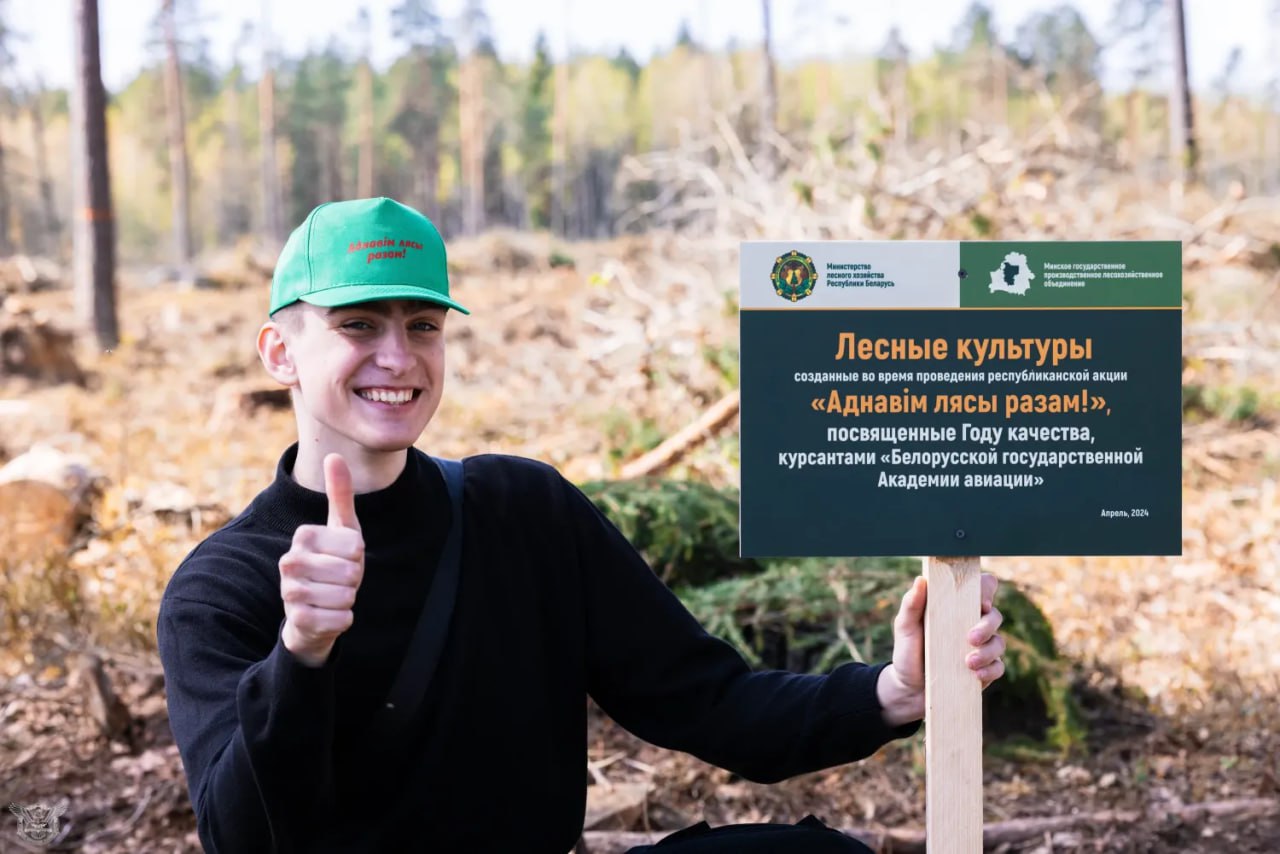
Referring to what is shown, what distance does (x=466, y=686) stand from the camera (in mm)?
2236

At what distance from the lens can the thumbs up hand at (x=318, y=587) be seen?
1.77m

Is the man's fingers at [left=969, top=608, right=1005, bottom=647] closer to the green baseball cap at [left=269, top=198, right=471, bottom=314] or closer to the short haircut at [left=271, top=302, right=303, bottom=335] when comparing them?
the green baseball cap at [left=269, top=198, right=471, bottom=314]

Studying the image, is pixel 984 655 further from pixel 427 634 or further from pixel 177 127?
pixel 177 127

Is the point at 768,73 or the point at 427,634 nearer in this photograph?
the point at 427,634

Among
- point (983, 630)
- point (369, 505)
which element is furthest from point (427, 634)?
point (983, 630)

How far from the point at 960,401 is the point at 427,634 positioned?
104 cm

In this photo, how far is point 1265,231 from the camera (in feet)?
41.8

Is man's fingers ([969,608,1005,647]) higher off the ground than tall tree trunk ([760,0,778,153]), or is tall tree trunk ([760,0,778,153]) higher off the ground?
tall tree trunk ([760,0,778,153])

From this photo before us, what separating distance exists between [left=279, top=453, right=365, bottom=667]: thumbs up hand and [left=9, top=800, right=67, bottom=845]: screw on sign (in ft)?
7.03

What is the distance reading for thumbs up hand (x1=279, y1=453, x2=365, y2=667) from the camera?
1.77 meters

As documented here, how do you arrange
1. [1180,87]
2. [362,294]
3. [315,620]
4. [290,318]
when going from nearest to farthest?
[315,620] < [362,294] < [290,318] < [1180,87]

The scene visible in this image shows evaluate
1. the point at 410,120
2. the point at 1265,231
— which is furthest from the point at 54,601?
the point at 410,120

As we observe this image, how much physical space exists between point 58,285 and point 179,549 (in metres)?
21.1

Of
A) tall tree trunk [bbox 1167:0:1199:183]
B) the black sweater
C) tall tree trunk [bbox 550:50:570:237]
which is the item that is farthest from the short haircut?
tall tree trunk [bbox 550:50:570:237]
